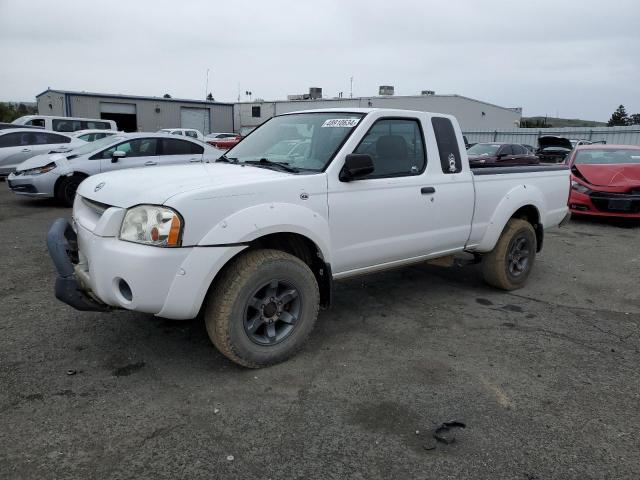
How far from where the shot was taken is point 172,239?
2.94m

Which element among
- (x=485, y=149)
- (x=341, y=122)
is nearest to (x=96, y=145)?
(x=341, y=122)

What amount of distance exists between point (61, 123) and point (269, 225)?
19.6 meters

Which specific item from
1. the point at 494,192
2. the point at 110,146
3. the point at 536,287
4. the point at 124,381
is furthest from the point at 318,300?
the point at 110,146

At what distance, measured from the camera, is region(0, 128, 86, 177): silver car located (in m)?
13.1

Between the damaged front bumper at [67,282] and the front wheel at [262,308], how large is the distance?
2.49 ft

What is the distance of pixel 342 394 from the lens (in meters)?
3.20

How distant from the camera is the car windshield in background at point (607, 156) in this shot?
10173 mm

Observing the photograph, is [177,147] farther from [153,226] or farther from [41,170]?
[153,226]

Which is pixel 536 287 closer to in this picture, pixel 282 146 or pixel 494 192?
pixel 494 192

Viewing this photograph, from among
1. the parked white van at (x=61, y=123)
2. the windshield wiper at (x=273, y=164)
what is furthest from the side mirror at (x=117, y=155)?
the parked white van at (x=61, y=123)

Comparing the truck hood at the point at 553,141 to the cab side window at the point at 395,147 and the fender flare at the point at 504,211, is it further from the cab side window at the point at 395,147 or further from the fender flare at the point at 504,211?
the cab side window at the point at 395,147

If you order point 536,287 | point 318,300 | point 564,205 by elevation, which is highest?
point 564,205

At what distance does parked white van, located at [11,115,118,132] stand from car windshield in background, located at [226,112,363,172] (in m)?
17.6

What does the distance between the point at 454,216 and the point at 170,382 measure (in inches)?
112
